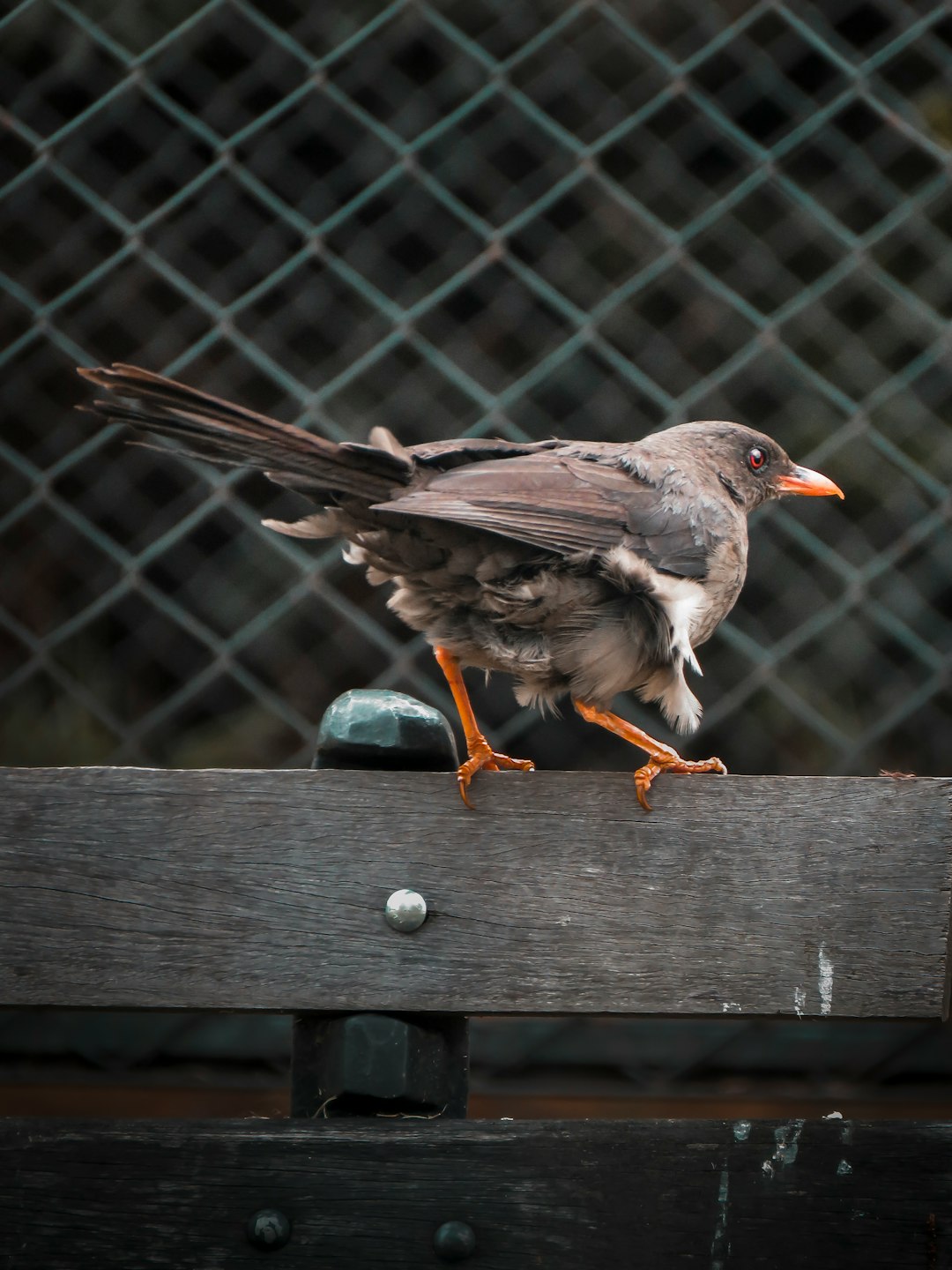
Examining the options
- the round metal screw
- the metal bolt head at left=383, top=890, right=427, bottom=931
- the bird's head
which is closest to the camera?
the round metal screw

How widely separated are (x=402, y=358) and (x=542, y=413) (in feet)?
0.98

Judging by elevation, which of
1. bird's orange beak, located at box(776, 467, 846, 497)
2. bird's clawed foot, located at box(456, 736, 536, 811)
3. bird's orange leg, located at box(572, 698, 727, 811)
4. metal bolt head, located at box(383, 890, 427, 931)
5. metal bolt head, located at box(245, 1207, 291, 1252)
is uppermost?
bird's orange beak, located at box(776, 467, 846, 497)

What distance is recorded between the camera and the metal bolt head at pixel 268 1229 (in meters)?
1.21

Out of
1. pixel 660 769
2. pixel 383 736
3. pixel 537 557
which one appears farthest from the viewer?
pixel 537 557

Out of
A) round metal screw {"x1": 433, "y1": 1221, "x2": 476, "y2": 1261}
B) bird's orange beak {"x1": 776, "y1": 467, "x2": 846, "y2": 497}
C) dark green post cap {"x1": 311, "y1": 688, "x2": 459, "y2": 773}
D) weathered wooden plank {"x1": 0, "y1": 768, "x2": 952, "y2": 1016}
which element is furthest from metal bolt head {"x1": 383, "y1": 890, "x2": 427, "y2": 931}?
bird's orange beak {"x1": 776, "y1": 467, "x2": 846, "y2": 497}

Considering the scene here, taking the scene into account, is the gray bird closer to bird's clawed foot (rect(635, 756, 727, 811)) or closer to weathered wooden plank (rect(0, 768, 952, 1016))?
bird's clawed foot (rect(635, 756, 727, 811))

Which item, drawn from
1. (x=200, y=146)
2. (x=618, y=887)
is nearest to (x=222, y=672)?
(x=200, y=146)

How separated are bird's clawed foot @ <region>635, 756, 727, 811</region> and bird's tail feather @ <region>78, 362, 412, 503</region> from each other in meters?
0.46

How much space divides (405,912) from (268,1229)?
30 centimetres

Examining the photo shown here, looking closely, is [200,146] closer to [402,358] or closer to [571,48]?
[402,358]

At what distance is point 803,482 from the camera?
7.64 ft

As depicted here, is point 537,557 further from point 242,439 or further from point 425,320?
point 425,320

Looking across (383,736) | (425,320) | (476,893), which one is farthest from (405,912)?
(425,320)

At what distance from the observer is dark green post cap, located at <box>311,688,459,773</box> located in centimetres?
143
